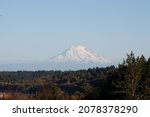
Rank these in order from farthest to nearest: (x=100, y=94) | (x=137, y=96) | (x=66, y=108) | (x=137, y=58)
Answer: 1. (x=100, y=94)
2. (x=137, y=58)
3. (x=137, y=96)
4. (x=66, y=108)

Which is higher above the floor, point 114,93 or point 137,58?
point 137,58

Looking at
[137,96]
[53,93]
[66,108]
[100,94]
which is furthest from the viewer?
[53,93]

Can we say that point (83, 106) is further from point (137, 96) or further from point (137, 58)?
point (137, 58)

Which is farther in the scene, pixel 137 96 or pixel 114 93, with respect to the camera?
pixel 114 93

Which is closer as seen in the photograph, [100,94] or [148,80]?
[148,80]

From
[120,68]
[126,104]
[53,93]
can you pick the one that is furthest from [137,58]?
[126,104]

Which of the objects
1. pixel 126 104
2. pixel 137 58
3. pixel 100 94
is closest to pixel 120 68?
pixel 137 58

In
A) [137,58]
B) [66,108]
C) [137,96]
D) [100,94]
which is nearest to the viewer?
[66,108]

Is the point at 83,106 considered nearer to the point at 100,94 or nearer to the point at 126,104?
the point at 126,104

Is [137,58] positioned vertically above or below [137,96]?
above
